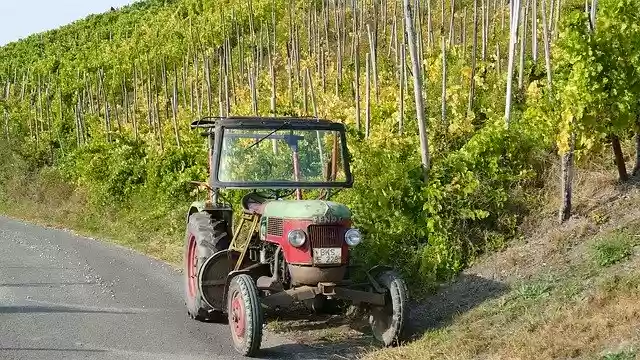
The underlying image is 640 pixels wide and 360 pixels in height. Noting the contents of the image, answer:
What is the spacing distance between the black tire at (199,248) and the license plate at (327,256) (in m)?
1.39

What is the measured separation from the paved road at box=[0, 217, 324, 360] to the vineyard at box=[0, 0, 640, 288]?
1.74 m

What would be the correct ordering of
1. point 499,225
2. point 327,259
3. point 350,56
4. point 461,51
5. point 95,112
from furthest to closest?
point 95,112 → point 350,56 → point 461,51 → point 499,225 → point 327,259

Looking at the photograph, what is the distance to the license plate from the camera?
270 inches

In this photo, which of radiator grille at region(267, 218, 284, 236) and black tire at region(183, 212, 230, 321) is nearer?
radiator grille at region(267, 218, 284, 236)

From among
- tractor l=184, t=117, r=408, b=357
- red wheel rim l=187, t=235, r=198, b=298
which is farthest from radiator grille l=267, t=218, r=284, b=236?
red wheel rim l=187, t=235, r=198, b=298

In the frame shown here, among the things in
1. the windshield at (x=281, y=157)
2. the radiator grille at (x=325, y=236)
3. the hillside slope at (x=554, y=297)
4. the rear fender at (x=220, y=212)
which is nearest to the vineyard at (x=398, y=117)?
the hillside slope at (x=554, y=297)

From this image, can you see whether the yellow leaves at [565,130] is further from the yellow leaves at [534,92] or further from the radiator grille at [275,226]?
the radiator grille at [275,226]

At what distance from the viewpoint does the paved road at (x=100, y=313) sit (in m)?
6.94

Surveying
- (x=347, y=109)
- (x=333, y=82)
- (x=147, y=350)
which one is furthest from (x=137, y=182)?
(x=147, y=350)

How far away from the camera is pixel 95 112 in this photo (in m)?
25.9

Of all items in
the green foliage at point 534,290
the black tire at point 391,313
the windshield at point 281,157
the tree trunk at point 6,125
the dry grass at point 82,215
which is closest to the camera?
the black tire at point 391,313

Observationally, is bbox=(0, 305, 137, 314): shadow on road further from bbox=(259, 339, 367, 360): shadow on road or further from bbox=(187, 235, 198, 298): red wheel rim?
bbox=(259, 339, 367, 360): shadow on road

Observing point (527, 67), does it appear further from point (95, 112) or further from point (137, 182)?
point (95, 112)

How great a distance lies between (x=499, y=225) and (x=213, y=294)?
3153 mm
